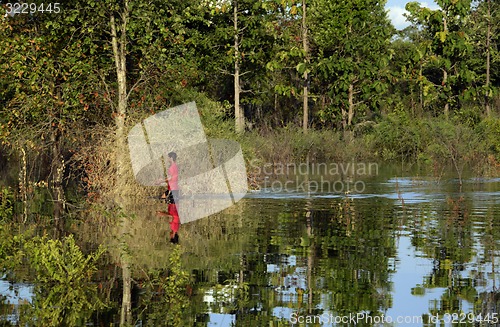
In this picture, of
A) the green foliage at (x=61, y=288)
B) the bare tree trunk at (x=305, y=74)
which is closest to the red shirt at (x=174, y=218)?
the green foliage at (x=61, y=288)

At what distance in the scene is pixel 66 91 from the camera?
2762 centimetres

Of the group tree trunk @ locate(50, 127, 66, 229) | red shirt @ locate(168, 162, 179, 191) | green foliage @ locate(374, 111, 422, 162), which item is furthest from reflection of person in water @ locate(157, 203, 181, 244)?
green foliage @ locate(374, 111, 422, 162)

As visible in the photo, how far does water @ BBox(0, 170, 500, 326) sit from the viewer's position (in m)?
10.5

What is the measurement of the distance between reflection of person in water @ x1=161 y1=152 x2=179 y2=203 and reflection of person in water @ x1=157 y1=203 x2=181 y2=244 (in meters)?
0.26

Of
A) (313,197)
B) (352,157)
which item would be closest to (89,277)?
(313,197)

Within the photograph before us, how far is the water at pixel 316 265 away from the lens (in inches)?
412

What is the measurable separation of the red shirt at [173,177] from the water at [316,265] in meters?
0.74

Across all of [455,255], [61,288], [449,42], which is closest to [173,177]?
[455,255]

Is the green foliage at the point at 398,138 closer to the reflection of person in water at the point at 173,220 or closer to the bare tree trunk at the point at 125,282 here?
the reflection of person in water at the point at 173,220

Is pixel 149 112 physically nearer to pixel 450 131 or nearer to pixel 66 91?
pixel 66 91

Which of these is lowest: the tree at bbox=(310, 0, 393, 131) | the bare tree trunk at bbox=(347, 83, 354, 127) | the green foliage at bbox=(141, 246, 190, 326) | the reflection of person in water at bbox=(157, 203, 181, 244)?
the green foliage at bbox=(141, 246, 190, 326)

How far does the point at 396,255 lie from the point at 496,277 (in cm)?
246

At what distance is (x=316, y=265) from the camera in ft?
45.1

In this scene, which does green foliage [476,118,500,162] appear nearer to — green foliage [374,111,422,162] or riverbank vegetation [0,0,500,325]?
riverbank vegetation [0,0,500,325]
